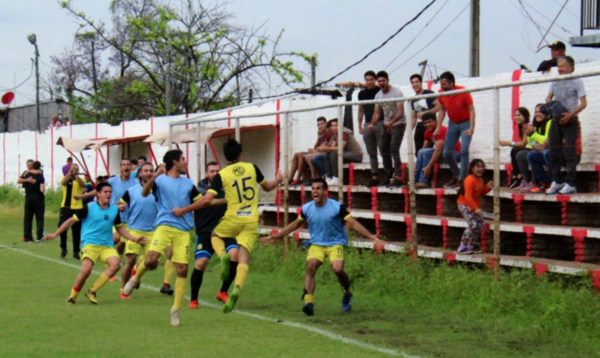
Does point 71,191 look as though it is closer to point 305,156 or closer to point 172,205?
point 305,156

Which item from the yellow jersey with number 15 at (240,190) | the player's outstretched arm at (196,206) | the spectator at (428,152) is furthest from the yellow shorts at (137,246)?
the spectator at (428,152)

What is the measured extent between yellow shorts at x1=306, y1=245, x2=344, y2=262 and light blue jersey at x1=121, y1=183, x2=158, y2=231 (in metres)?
3.26

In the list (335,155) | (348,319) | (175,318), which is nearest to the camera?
(175,318)

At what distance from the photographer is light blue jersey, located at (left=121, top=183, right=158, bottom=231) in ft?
44.9

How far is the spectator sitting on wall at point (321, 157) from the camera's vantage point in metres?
15.9

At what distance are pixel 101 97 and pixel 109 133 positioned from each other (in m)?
18.2

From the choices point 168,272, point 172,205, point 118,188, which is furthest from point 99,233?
point 118,188

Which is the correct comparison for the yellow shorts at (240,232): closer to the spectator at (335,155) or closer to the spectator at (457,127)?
the spectator at (457,127)

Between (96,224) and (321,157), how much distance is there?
4.74 meters

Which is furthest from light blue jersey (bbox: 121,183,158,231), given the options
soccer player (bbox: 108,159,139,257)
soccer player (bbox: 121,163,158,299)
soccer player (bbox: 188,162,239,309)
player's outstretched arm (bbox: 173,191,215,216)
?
player's outstretched arm (bbox: 173,191,215,216)

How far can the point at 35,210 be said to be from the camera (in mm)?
23391

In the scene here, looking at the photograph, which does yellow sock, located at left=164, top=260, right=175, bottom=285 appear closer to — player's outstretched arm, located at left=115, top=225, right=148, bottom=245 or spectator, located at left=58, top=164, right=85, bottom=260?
player's outstretched arm, located at left=115, top=225, right=148, bottom=245

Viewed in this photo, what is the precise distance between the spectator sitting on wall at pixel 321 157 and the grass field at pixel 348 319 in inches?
86.1

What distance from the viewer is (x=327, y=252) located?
449 inches
